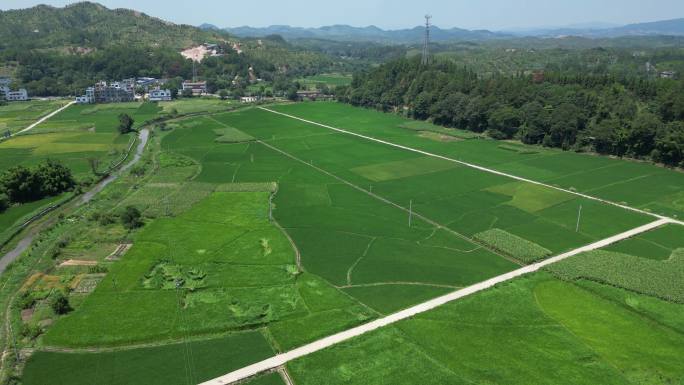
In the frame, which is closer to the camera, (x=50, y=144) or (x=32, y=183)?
(x=32, y=183)

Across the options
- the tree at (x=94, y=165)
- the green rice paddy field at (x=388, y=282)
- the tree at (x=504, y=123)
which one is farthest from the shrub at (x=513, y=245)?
the tree at (x=94, y=165)

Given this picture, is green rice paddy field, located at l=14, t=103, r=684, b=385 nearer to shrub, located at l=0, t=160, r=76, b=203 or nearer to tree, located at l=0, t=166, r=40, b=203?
shrub, located at l=0, t=160, r=76, b=203

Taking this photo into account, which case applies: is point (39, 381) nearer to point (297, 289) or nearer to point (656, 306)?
point (297, 289)

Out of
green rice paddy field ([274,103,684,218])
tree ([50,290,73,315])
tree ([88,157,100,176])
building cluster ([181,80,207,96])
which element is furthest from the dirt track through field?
building cluster ([181,80,207,96])

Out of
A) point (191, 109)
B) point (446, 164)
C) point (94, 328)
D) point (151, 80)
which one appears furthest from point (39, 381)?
point (151, 80)

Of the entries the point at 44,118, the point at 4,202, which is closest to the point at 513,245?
the point at 4,202

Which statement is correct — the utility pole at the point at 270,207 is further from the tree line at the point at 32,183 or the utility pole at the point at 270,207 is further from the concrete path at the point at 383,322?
the tree line at the point at 32,183

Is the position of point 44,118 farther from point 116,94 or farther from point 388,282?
point 388,282
